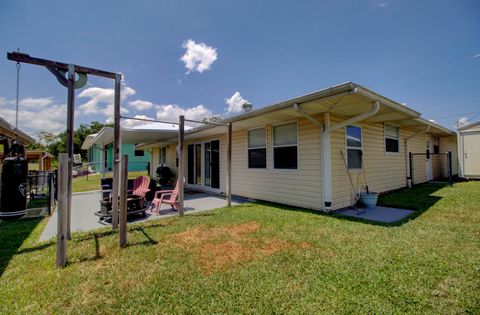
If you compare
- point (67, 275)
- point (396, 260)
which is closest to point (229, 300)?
point (67, 275)

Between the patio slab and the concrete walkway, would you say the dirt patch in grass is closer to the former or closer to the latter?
the concrete walkway

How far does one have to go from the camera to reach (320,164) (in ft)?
17.4

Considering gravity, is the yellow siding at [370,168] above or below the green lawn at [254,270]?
above

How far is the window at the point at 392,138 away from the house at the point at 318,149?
1.5 inches

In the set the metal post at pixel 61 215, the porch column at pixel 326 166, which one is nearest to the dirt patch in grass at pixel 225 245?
the metal post at pixel 61 215

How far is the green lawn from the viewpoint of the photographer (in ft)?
6.35

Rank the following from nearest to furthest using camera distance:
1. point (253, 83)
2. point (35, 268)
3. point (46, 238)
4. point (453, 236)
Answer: point (35, 268) → point (453, 236) → point (46, 238) → point (253, 83)

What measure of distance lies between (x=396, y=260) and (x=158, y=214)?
16.0ft

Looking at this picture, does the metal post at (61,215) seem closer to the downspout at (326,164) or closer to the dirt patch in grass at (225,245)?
the dirt patch in grass at (225,245)

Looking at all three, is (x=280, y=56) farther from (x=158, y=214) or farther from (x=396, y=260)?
(x=396, y=260)

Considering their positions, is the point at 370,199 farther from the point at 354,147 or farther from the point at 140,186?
the point at 140,186

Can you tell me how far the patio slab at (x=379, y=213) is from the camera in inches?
180

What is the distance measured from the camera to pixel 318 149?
5.36 m

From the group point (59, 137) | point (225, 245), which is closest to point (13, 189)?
point (225, 245)
